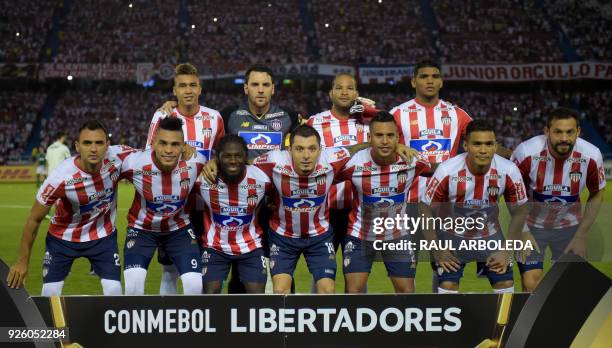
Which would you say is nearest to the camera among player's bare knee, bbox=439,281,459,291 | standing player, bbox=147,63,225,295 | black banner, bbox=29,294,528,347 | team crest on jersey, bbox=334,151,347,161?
black banner, bbox=29,294,528,347

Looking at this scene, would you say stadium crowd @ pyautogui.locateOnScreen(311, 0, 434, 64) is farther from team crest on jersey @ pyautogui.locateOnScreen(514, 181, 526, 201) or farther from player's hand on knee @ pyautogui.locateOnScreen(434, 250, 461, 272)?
player's hand on knee @ pyautogui.locateOnScreen(434, 250, 461, 272)

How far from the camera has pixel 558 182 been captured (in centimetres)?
641

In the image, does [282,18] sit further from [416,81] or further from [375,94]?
[416,81]

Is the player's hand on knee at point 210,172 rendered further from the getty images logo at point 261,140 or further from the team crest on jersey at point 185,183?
the getty images logo at point 261,140

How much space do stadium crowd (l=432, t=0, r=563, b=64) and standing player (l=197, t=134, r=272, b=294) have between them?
34.6 m

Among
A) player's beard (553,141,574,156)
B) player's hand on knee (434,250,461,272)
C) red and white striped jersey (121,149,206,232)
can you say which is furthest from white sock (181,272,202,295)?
player's beard (553,141,574,156)

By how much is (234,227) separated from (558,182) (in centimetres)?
275

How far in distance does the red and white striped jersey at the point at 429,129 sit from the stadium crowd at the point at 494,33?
109ft

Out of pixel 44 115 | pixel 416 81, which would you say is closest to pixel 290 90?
pixel 44 115

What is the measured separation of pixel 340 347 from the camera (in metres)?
4.78

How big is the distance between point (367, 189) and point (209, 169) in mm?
1291

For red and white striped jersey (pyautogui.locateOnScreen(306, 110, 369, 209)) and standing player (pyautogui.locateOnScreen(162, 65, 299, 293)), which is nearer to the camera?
standing player (pyautogui.locateOnScreen(162, 65, 299, 293))

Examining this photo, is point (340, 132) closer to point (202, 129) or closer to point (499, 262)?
point (202, 129)

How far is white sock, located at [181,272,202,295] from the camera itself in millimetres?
6035
